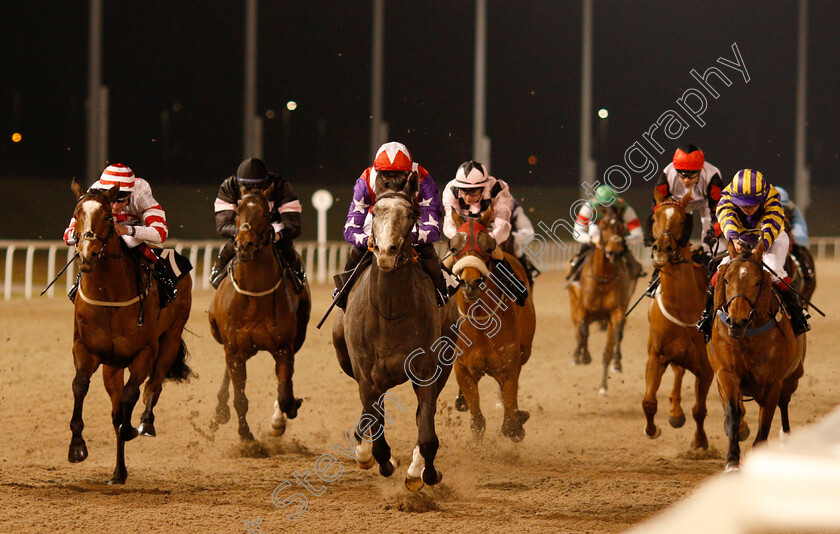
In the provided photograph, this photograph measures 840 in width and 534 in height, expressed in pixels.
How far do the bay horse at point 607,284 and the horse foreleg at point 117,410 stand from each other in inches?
211

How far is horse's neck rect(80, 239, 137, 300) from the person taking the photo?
20.1 feet

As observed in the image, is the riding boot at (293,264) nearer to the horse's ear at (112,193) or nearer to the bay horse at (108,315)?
the bay horse at (108,315)

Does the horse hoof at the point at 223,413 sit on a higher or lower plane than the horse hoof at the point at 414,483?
higher

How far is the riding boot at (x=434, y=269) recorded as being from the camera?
5973mm

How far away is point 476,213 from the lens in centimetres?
762

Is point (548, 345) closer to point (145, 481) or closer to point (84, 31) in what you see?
point (145, 481)

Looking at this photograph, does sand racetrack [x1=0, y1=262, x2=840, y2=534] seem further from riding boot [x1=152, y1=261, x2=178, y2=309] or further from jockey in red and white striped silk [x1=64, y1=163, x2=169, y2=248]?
jockey in red and white striped silk [x1=64, y1=163, x2=169, y2=248]

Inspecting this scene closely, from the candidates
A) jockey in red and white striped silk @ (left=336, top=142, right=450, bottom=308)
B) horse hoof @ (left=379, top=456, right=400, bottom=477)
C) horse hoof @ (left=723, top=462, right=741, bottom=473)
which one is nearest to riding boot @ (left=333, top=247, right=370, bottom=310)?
jockey in red and white striped silk @ (left=336, top=142, right=450, bottom=308)

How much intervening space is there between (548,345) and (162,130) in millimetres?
40543

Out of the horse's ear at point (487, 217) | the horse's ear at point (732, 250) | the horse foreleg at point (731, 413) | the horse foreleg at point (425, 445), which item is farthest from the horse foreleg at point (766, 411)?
the horse's ear at point (487, 217)

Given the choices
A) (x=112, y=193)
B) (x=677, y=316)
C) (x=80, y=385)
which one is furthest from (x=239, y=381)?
(x=677, y=316)

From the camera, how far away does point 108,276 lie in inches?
242

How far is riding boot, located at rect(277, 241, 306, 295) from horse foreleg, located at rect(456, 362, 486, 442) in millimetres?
1267

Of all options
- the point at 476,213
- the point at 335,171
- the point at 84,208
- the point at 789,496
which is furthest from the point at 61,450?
the point at 335,171
